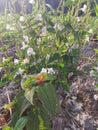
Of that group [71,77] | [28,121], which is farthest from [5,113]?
[71,77]

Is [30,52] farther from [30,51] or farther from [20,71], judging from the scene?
[20,71]

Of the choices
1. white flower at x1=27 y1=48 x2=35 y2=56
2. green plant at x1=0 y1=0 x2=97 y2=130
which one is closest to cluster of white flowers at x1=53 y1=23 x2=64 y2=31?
green plant at x1=0 y1=0 x2=97 y2=130

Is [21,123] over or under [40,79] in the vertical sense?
under

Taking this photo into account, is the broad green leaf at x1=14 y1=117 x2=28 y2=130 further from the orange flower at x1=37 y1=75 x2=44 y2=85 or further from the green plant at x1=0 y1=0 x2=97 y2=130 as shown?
the orange flower at x1=37 y1=75 x2=44 y2=85

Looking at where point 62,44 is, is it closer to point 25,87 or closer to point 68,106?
point 68,106

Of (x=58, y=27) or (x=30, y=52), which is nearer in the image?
(x=30, y=52)

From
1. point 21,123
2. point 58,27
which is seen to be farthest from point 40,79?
point 58,27

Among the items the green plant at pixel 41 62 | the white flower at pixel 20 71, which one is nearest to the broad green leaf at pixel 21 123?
the green plant at pixel 41 62

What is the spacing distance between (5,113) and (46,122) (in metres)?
0.30

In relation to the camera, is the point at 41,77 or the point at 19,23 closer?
the point at 41,77

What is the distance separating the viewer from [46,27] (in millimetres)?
2021

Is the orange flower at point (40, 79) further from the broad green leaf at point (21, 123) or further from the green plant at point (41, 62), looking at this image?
the broad green leaf at point (21, 123)

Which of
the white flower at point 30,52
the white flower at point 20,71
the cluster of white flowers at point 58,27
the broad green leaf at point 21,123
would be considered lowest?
the broad green leaf at point 21,123

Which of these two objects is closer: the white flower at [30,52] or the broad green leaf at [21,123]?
the broad green leaf at [21,123]
